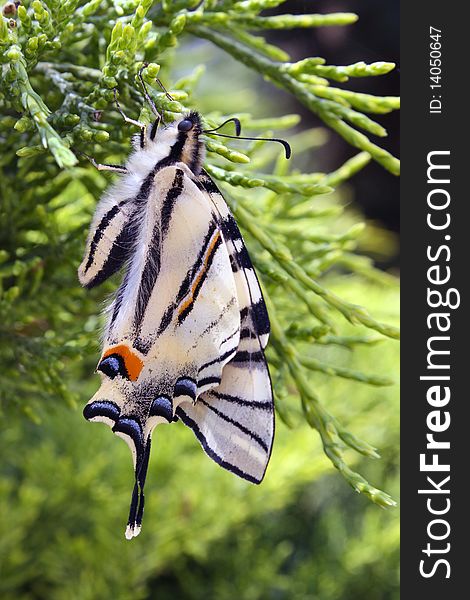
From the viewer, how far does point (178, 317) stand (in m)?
1.12

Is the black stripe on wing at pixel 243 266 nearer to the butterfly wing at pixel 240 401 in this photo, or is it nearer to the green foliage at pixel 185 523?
the butterfly wing at pixel 240 401

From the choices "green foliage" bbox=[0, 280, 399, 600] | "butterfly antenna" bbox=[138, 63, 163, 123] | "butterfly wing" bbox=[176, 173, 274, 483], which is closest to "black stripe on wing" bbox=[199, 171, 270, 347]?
"butterfly wing" bbox=[176, 173, 274, 483]

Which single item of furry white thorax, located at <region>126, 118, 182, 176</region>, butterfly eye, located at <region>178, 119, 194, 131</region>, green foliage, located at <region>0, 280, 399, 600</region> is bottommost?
green foliage, located at <region>0, 280, 399, 600</region>

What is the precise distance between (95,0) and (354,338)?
80cm

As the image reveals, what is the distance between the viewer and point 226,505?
212 cm

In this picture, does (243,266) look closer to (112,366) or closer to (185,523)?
(112,366)

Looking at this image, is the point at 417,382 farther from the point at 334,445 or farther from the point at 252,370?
the point at 252,370

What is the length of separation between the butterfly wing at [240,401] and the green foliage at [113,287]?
0.10 meters

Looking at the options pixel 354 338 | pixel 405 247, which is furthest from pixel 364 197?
pixel 354 338

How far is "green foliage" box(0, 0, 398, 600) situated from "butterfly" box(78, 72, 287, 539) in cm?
8

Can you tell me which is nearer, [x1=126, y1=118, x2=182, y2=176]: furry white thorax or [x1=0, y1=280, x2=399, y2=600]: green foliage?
[x1=126, y1=118, x2=182, y2=176]: furry white thorax

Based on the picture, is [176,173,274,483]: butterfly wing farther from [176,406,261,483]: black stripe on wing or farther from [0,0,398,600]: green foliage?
[0,0,398,600]: green foliage

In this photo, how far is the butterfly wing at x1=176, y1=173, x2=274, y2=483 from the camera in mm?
1108

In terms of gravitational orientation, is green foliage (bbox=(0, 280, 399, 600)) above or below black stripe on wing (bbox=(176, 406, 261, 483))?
below
